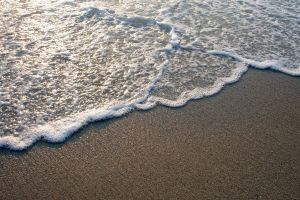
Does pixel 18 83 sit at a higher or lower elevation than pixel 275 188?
higher

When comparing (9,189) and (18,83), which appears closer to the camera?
(9,189)

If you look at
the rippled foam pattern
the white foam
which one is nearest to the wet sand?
the rippled foam pattern

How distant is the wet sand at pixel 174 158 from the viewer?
2746mm

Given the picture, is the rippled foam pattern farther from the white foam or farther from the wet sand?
the wet sand

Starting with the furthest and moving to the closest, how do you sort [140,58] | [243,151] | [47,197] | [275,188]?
[140,58] → [243,151] → [275,188] → [47,197]

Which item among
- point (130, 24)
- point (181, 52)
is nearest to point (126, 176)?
point (181, 52)

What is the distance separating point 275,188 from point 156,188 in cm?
93

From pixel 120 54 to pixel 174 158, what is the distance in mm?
1790

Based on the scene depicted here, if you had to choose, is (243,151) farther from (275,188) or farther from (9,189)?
(9,189)

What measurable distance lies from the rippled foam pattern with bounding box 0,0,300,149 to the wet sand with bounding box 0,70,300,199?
0.64ft

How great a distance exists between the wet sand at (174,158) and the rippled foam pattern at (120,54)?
0.20m

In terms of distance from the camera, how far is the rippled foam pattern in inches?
138

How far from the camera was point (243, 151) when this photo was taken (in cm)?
315

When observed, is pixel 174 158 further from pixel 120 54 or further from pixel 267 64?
pixel 267 64
